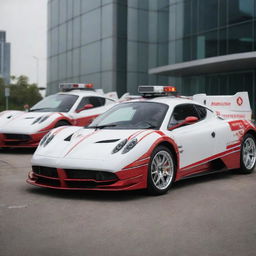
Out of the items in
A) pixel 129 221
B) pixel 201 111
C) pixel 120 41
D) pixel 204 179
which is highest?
pixel 120 41

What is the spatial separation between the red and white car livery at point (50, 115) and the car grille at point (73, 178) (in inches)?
205

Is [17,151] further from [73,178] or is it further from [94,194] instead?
[73,178]

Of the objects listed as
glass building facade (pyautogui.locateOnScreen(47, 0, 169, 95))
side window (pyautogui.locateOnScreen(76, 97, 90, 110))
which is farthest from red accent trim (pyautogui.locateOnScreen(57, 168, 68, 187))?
glass building facade (pyautogui.locateOnScreen(47, 0, 169, 95))

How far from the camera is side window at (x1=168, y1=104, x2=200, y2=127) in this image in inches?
295

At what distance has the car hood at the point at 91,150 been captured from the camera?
633cm

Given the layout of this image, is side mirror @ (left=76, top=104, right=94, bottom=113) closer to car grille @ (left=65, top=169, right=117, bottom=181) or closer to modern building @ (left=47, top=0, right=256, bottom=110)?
car grille @ (left=65, top=169, right=117, bottom=181)

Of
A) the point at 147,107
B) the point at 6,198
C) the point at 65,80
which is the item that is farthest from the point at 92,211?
the point at 65,80

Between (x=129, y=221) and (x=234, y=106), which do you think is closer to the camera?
(x=129, y=221)

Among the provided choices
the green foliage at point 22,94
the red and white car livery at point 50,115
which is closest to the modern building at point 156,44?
the red and white car livery at point 50,115

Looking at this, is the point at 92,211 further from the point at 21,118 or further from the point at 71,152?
the point at 21,118

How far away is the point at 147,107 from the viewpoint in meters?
7.66

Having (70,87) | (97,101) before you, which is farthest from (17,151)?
(70,87)

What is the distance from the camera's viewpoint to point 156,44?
35031 mm

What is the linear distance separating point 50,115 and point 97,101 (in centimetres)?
178
